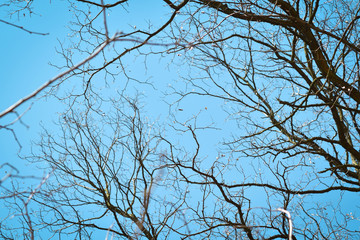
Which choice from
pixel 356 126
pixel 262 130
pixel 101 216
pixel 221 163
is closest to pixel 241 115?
pixel 262 130

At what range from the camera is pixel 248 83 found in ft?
17.6

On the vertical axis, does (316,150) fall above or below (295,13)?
below

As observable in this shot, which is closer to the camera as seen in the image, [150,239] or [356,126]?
[150,239]

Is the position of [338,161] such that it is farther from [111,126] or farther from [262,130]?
[111,126]

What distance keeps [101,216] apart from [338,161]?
3.61 meters

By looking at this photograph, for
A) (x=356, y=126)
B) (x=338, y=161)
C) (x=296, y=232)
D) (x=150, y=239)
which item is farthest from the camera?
(x=356, y=126)

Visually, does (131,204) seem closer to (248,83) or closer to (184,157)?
(184,157)

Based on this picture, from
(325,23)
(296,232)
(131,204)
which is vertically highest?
(325,23)

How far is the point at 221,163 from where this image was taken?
15.0 ft

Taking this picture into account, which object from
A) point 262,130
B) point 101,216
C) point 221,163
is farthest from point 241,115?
point 101,216

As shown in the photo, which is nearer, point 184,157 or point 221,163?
point 221,163

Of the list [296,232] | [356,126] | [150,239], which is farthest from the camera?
[356,126]

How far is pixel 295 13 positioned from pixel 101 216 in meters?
3.90

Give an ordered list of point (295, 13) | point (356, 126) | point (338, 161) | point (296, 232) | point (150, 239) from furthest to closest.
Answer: point (356, 126) < point (338, 161) < point (296, 232) < point (150, 239) < point (295, 13)
